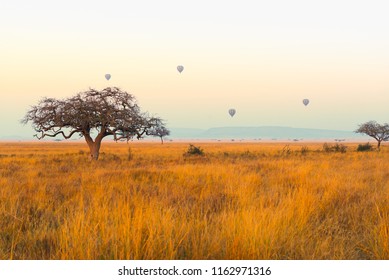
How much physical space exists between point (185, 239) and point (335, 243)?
2170 millimetres

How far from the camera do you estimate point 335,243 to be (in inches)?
210

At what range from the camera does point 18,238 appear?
5.34 metres

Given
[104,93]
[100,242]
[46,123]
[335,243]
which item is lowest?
[335,243]

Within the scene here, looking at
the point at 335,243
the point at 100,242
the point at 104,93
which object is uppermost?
the point at 104,93

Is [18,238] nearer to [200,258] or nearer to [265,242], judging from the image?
[200,258]

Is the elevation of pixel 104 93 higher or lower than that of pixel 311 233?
higher

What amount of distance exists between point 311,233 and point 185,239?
6.16 ft

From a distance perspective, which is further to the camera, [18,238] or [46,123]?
[46,123]

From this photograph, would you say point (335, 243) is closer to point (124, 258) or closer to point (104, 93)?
point (124, 258)

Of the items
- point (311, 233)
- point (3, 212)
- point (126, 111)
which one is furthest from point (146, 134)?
point (311, 233)
